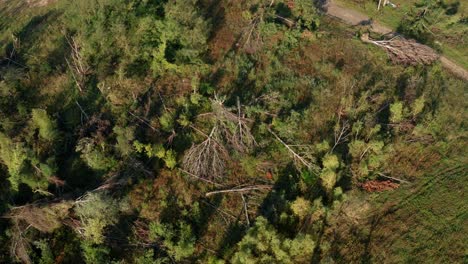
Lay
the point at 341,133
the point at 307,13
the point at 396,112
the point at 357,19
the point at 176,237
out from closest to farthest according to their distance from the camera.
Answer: the point at 176,237 < the point at 341,133 < the point at 396,112 < the point at 307,13 < the point at 357,19

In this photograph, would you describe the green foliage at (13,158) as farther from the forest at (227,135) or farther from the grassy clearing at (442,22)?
the grassy clearing at (442,22)

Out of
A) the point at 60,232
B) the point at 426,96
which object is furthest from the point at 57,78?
the point at 426,96

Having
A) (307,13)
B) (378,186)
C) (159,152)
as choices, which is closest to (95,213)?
(159,152)

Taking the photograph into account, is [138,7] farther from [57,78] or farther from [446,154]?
[446,154]

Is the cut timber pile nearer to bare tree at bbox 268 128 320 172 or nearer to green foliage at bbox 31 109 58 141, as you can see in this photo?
bare tree at bbox 268 128 320 172

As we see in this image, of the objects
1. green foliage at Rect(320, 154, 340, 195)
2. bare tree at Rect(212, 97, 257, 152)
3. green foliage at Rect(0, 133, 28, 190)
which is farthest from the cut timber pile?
green foliage at Rect(0, 133, 28, 190)

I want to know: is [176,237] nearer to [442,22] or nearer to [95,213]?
[95,213]

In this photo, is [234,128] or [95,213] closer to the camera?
[95,213]
